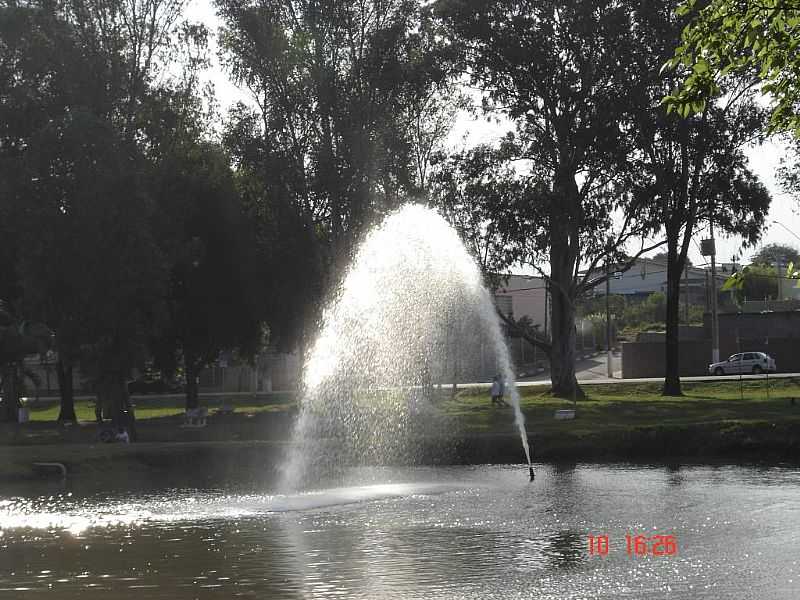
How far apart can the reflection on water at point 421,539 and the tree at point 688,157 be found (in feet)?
82.0

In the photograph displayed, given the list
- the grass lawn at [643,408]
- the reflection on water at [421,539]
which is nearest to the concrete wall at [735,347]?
the grass lawn at [643,408]

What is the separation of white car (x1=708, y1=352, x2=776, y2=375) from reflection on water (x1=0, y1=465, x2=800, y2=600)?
4779cm

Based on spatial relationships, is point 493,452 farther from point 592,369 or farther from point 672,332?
point 592,369

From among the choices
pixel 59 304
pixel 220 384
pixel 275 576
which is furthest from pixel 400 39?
pixel 220 384

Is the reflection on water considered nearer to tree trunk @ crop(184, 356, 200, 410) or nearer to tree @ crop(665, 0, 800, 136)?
tree @ crop(665, 0, 800, 136)

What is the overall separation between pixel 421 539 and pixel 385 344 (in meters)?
27.1

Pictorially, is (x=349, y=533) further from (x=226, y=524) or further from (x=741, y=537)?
(x=741, y=537)

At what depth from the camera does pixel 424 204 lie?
5081 cm

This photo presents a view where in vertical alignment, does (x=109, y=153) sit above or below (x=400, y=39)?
below

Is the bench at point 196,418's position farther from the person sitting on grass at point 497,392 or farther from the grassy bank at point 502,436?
the person sitting on grass at point 497,392

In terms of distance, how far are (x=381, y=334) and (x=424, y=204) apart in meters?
10.1

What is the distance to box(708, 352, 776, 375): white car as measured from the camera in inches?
2820
